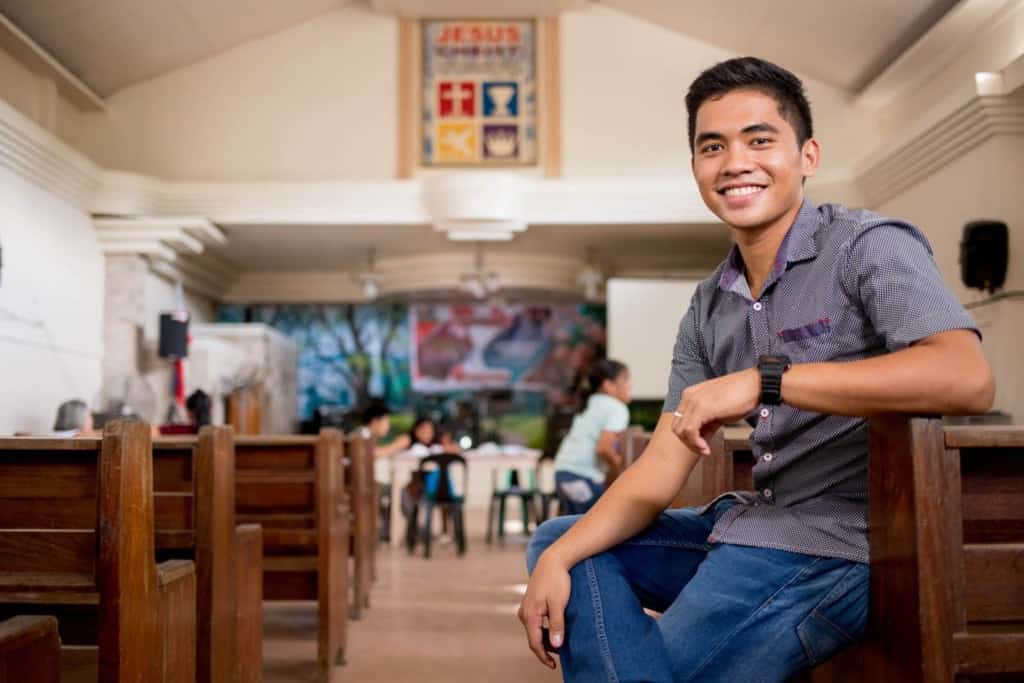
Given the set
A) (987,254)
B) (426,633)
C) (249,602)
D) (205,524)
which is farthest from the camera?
(987,254)

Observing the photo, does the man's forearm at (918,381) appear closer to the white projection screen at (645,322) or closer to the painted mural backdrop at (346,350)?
the white projection screen at (645,322)

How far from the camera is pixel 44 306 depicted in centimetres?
759

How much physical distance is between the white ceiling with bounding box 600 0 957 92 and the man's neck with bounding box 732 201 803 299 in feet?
20.6

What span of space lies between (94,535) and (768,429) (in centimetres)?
108

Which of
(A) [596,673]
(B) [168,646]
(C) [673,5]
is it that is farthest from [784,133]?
(C) [673,5]

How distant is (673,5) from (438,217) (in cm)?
272

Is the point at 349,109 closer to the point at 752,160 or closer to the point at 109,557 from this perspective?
the point at 109,557

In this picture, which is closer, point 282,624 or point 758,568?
point 758,568

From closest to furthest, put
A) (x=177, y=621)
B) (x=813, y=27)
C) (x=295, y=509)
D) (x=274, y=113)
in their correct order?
(x=177, y=621) < (x=295, y=509) < (x=813, y=27) < (x=274, y=113)

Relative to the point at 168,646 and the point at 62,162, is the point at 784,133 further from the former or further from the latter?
the point at 62,162

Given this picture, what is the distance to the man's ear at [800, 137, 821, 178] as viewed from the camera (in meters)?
1.59

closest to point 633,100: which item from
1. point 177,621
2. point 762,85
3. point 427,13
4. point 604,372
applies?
point 427,13

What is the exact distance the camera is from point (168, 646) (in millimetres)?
2061

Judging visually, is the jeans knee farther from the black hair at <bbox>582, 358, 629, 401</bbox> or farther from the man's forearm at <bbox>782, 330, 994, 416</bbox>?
the black hair at <bbox>582, 358, 629, 401</bbox>
